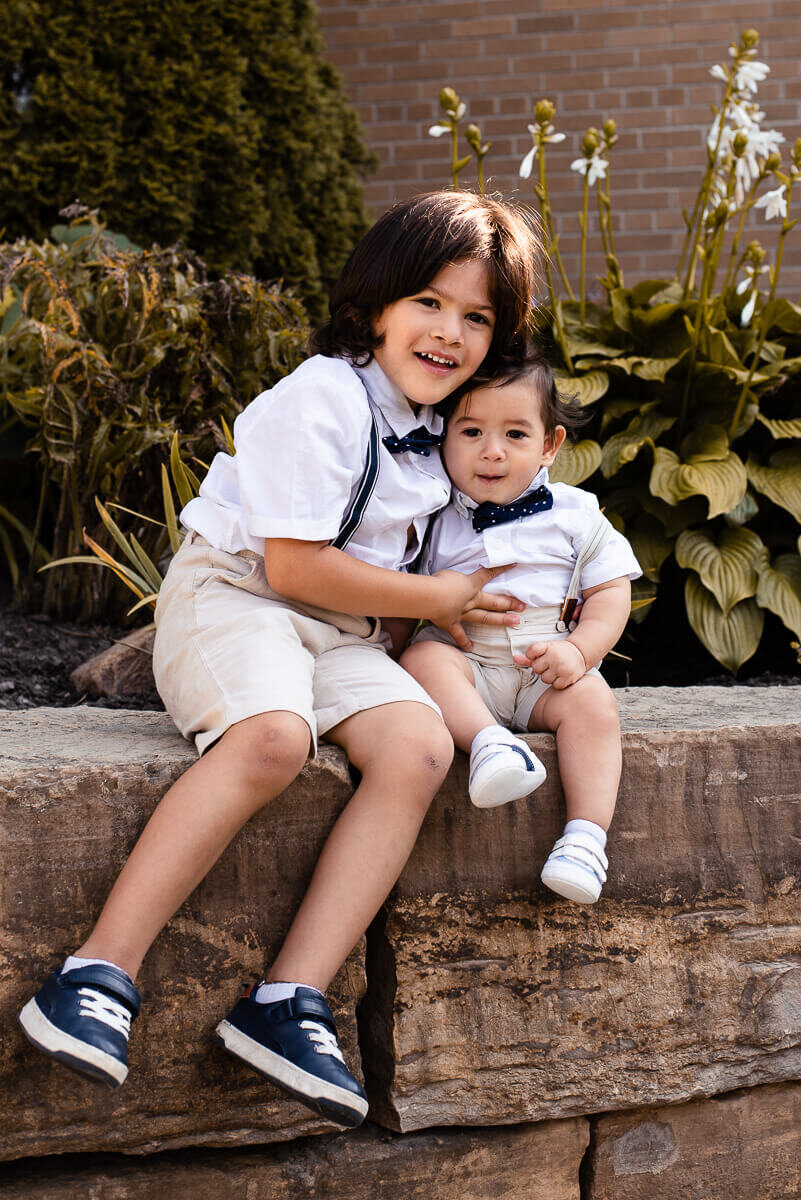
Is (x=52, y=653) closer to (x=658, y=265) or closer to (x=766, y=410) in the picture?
(x=766, y=410)

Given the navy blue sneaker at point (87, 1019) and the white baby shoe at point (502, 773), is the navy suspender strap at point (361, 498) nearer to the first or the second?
the white baby shoe at point (502, 773)

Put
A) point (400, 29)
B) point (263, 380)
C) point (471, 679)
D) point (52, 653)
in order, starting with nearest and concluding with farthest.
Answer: point (471, 679), point (52, 653), point (263, 380), point (400, 29)

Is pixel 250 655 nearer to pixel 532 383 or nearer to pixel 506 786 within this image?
pixel 506 786

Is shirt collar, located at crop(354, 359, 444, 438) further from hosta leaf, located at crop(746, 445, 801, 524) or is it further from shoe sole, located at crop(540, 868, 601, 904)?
hosta leaf, located at crop(746, 445, 801, 524)

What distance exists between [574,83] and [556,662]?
4.82 m

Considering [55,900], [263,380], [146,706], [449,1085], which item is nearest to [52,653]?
[146,706]

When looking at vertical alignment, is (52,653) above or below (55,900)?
below

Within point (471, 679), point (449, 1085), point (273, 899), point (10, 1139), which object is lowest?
point (449, 1085)

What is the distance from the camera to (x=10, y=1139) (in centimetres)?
173

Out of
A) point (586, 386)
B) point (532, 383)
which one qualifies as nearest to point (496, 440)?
point (532, 383)

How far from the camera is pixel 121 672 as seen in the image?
2.71 meters

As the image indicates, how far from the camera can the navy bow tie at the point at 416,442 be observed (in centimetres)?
200

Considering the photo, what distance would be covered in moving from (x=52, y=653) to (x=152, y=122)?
2411mm

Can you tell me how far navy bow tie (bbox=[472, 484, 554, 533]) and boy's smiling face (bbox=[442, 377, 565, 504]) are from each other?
0.02 metres
